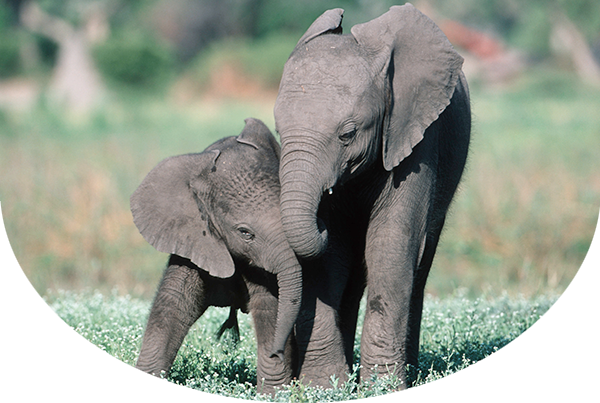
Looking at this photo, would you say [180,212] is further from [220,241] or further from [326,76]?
[326,76]

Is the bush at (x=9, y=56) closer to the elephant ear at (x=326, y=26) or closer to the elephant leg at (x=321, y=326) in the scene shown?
the elephant ear at (x=326, y=26)

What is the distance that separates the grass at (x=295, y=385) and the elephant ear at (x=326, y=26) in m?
2.00

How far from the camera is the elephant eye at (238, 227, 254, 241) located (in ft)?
15.1

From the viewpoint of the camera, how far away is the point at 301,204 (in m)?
4.11

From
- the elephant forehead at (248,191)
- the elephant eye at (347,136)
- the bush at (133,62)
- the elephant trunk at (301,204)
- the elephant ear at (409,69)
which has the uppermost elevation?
the bush at (133,62)

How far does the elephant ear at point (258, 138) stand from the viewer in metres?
4.89

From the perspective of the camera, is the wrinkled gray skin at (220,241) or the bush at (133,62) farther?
the bush at (133,62)

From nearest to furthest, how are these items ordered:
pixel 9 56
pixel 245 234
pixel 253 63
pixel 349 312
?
pixel 245 234 < pixel 349 312 < pixel 253 63 < pixel 9 56

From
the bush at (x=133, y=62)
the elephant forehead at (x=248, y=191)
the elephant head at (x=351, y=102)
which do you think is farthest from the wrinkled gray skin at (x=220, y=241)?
the bush at (x=133, y=62)

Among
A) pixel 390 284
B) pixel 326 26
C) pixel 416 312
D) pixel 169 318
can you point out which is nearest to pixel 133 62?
pixel 416 312

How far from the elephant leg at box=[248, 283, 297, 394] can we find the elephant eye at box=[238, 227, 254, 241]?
43 centimetres

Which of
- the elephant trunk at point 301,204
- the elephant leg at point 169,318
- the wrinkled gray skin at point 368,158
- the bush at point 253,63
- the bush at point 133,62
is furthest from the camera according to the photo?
the bush at point 133,62

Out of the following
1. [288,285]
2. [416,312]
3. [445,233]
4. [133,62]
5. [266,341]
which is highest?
[133,62]

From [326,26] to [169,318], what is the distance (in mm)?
2013
